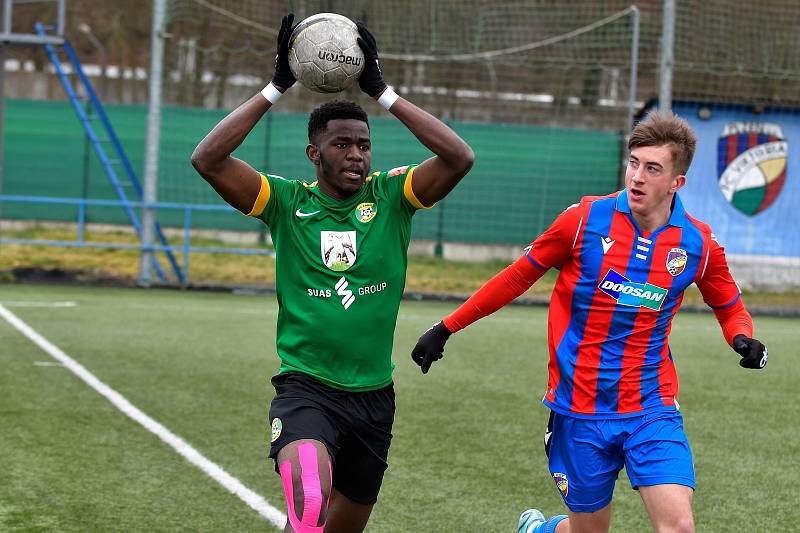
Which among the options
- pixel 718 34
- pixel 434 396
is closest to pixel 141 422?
pixel 434 396

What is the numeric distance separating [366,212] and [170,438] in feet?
11.5

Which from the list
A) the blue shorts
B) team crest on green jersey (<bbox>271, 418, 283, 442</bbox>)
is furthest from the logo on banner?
team crest on green jersey (<bbox>271, 418, 283, 442</bbox>)

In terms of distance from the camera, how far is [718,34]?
63.4 ft

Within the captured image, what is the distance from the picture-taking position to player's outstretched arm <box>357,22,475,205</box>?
15.9 feet

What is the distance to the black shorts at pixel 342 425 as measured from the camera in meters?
4.66

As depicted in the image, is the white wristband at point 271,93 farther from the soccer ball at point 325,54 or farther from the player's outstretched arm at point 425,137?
the player's outstretched arm at point 425,137

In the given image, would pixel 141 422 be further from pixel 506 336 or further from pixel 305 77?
pixel 506 336

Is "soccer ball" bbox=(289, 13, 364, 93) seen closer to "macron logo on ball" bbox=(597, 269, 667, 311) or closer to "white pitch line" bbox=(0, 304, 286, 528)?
"macron logo on ball" bbox=(597, 269, 667, 311)

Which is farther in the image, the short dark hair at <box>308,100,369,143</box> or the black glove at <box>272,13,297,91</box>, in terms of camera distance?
the short dark hair at <box>308,100,369,143</box>

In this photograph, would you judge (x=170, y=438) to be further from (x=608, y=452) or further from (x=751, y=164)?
(x=751, y=164)

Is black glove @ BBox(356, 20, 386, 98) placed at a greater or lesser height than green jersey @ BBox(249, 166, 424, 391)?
greater

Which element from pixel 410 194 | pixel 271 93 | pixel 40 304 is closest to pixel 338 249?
pixel 410 194

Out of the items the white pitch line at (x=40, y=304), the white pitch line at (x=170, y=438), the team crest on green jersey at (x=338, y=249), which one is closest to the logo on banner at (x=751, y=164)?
the white pitch line at (x=40, y=304)

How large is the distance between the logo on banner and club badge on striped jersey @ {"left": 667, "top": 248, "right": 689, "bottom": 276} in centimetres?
1413
